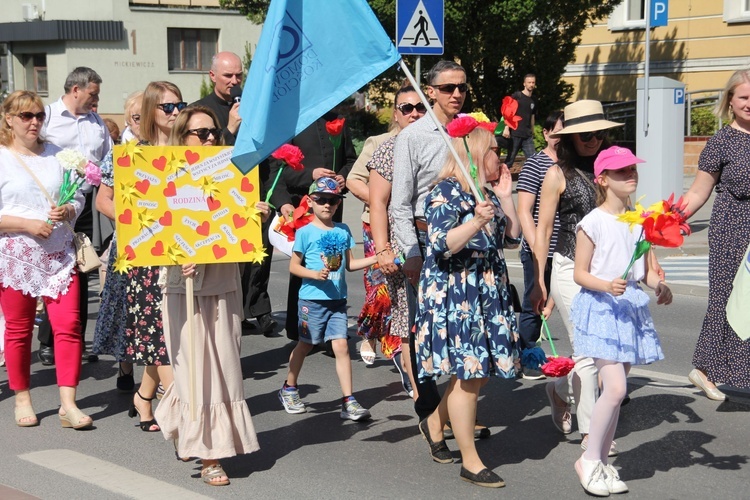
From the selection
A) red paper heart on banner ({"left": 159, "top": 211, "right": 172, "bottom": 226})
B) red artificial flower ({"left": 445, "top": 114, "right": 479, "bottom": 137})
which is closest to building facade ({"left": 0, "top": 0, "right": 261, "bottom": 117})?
red paper heart on banner ({"left": 159, "top": 211, "right": 172, "bottom": 226})

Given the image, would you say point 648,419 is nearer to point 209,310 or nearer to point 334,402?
point 334,402

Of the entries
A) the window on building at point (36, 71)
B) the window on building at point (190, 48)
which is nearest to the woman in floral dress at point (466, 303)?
the window on building at point (190, 48)

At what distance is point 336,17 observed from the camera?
5359 mm

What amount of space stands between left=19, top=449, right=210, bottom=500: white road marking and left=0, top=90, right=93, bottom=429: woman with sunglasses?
538 mm

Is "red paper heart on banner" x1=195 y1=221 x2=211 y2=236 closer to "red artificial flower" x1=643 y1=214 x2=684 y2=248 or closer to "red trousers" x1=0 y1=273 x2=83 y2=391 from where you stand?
"red trousers" x1=0 y1=273 x2=83 y2=391

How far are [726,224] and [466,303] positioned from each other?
240 cm

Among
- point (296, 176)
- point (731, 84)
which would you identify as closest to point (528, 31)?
point (296, 176)

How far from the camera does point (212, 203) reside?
5.55m

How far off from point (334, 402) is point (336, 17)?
9.23ft

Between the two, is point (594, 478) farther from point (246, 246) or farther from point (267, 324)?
point (267, 324)

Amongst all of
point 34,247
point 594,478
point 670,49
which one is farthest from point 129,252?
point 670,49

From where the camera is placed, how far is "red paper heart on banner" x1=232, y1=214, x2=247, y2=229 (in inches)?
219

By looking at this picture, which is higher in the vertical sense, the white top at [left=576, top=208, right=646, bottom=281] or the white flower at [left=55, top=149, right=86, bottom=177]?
the white flower at [left=55, top=149, right=86, bottom=177]

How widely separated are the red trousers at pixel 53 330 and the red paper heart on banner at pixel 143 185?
150cm
